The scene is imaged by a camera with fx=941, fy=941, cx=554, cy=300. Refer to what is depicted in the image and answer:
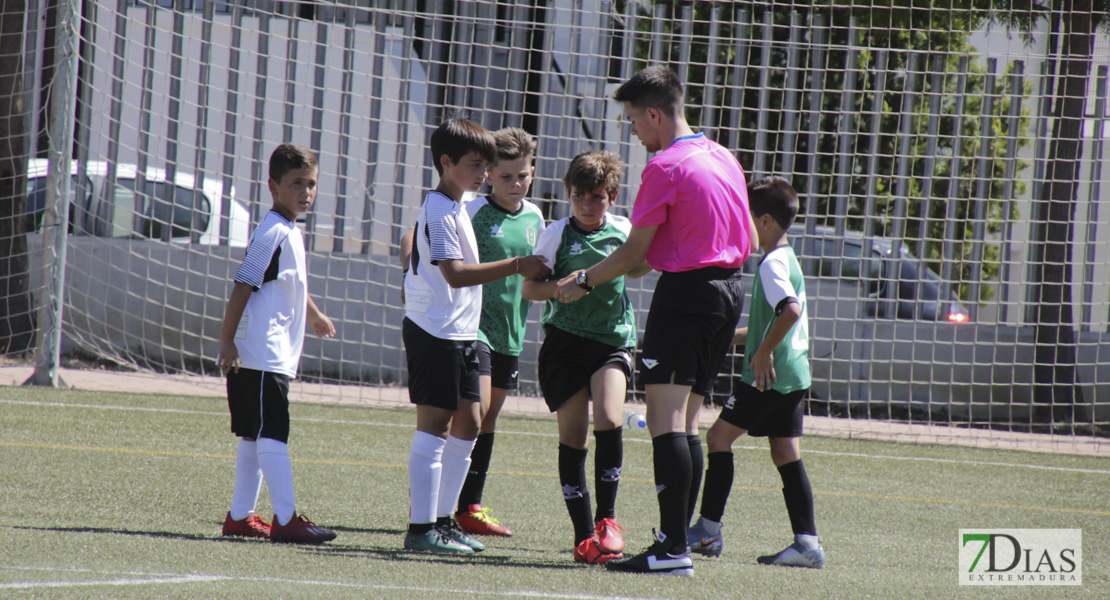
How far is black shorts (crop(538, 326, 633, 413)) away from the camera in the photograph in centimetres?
329

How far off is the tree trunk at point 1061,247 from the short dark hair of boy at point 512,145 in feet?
19.8

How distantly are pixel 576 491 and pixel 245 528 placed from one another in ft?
3.78

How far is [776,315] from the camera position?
3.28 metres

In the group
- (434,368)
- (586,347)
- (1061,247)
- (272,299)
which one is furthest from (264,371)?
(1061,247)

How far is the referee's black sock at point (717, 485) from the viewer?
3.50 meters

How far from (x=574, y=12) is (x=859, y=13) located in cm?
277

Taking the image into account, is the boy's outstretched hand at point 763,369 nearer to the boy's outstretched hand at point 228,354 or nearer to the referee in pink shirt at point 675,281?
the referee in pink shirt at point 675,281

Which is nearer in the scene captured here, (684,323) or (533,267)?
(684,323)

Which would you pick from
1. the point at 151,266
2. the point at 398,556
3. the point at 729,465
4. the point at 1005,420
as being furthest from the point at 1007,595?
the point at 151,266

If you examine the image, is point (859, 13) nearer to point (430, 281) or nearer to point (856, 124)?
point (856, 124)

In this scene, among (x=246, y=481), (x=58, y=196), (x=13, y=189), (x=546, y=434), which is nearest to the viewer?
(x=246, y=481)

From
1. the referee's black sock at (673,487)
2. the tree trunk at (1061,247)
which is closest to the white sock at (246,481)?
the referee's black sock at (673,487)

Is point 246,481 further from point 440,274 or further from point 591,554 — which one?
point 591,554
